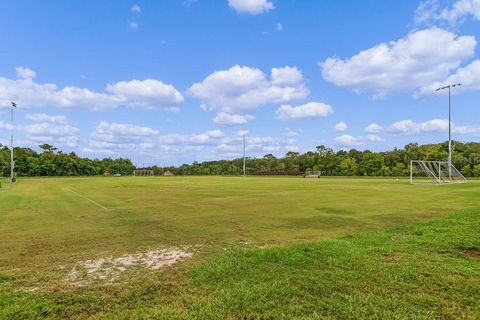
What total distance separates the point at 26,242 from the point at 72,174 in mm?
96433

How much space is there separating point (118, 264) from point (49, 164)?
94476mm

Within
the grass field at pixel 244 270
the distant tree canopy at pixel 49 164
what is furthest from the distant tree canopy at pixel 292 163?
the grass field at pixel 244 270

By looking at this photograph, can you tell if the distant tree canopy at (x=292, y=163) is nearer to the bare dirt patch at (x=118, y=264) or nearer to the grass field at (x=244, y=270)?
the grass field at (x=244, y=270)

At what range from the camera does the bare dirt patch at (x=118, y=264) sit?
536cm

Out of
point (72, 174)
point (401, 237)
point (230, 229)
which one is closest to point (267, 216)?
point (230, 229)

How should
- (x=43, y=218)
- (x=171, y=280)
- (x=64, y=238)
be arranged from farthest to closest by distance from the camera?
(x=43, y=218)
(x=64, y=238)
(x=171, y=280)

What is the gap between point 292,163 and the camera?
96.4 meters

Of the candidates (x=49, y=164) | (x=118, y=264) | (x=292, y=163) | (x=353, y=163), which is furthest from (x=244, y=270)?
(x=49, y=164)

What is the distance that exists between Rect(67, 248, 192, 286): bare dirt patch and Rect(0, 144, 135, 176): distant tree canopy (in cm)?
8632

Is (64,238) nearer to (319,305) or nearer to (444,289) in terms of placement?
(319,305)

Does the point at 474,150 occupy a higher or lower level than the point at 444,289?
higher

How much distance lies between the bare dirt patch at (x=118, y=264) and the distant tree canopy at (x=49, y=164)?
8632 cm

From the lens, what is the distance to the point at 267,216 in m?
12.2

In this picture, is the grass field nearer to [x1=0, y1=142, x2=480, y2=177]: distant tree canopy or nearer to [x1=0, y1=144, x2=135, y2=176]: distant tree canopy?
[x1=0, y1=142, x2=480, y2=177]: distant tree canopy
